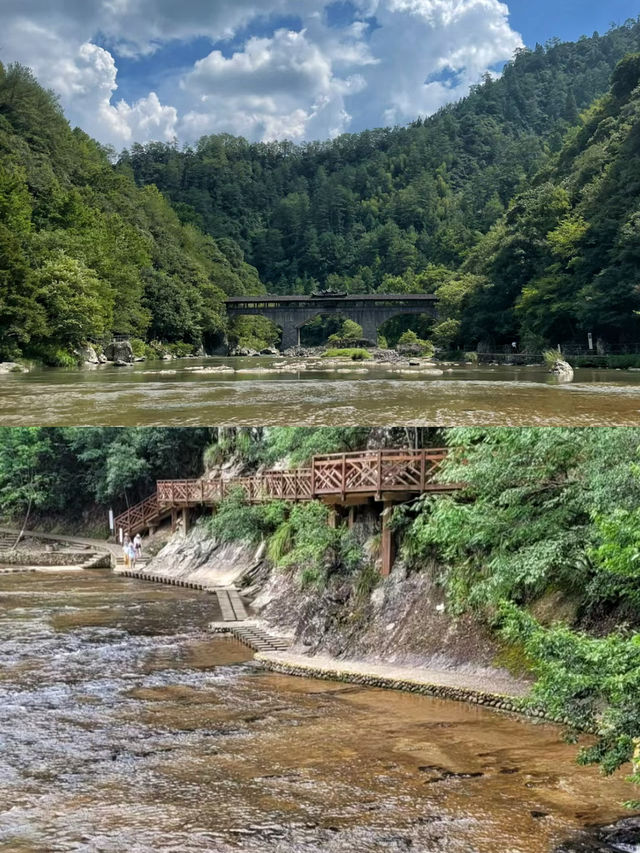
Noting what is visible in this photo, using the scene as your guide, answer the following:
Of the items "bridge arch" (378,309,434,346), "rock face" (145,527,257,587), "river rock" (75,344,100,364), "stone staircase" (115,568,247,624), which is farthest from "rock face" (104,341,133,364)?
"bridge arch" (378,309,434,346)

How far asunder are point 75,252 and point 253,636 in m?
31.9

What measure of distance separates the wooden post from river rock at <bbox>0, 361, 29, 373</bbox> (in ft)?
65.6

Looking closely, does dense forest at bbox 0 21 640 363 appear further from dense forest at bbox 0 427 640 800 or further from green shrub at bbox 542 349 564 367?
dense forest at bbox 0 427 640 800

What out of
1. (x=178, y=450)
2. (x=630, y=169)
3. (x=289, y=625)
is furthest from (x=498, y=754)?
(x=630, y=169)

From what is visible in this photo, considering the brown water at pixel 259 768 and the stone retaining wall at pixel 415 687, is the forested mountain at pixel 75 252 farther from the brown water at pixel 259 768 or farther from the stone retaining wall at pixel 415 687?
the brown water at pixel 259 768

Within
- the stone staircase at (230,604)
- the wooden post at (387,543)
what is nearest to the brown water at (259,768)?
the wooden post at (387,543)

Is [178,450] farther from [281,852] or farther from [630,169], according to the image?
[281,852]

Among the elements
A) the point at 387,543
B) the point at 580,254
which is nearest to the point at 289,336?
the point at 580,254

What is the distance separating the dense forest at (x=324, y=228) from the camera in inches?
1459

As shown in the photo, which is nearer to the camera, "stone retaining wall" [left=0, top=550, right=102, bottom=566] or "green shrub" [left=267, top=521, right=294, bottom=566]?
"green shrub" [left=267, top=521, right=294, bottom=566]

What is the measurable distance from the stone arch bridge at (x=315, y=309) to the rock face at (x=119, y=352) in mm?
31244

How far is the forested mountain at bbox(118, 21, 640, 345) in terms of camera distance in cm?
11656

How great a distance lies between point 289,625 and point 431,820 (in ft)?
31.5

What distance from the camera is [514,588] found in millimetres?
11719
